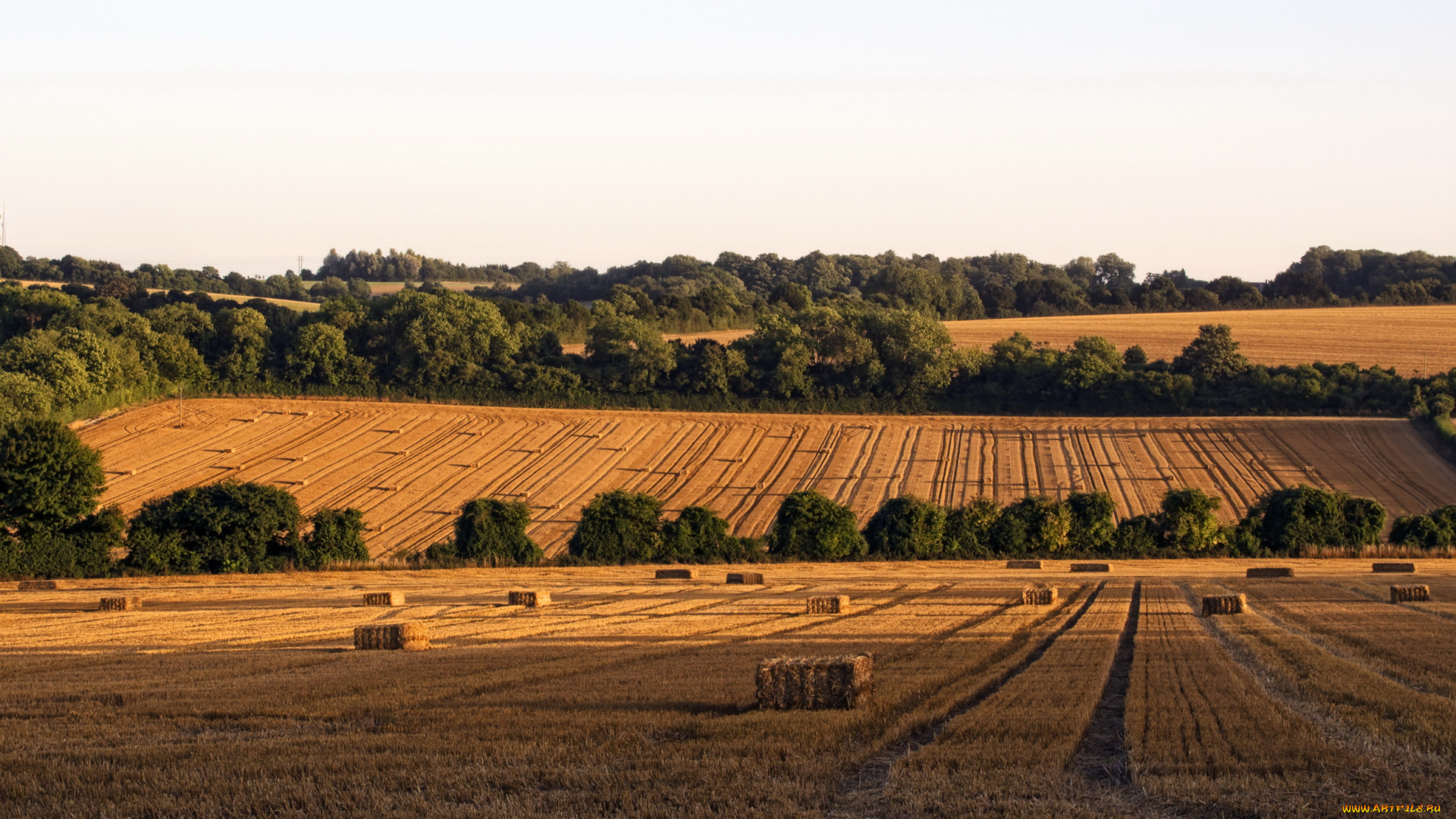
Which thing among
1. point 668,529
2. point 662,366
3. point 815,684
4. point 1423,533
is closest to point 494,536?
point 668,529

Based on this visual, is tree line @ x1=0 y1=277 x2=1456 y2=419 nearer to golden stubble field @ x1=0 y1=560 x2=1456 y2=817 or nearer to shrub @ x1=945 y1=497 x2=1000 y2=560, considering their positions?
shrub @ x1=945 y1=497 x2=1000 y2=560

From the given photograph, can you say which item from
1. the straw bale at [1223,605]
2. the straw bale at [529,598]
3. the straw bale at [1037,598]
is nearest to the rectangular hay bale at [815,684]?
the straw bale at [1223,605]

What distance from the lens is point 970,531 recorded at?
50.2 metres

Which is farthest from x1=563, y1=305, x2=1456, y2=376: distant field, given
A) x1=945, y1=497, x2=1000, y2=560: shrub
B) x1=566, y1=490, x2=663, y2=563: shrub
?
x1=566, y1=490, x2=663, y2=563: shrub

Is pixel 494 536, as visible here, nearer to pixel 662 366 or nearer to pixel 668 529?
pixel 668 529

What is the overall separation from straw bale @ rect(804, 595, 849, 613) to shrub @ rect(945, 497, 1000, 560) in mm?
22926

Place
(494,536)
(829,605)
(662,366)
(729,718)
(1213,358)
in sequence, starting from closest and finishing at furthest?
(729,718) < (829,605) < (494,536) < (1213,358) < (662,366)

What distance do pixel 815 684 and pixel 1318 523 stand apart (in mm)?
42241

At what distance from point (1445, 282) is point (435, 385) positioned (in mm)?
99461

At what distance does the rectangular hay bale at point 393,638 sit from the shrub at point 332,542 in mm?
26860

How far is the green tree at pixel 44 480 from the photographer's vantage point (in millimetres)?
44281

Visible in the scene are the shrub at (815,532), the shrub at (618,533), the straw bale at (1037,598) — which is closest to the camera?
the straw bale at (1037,598)

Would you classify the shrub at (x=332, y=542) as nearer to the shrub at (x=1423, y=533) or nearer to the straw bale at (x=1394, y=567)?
the straw bale at (x=1394, y=567)

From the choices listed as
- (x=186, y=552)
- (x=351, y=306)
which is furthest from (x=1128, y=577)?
(x=351, y=306)
